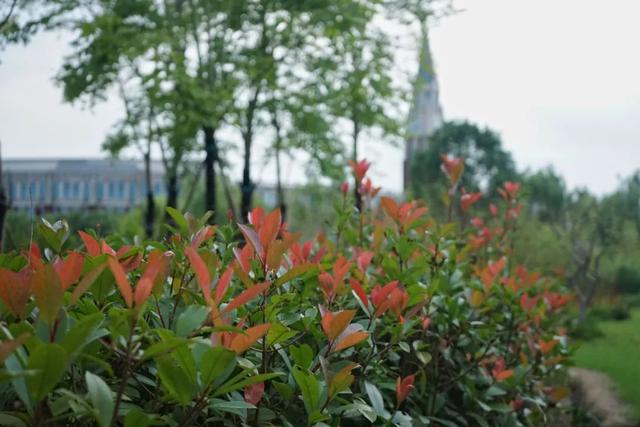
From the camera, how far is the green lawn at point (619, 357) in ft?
25.2

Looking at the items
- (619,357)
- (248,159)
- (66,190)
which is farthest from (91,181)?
(619,357)

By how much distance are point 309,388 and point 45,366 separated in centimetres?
48

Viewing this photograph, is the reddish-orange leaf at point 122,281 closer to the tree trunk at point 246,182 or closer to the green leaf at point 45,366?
the green leaf at point 45,366

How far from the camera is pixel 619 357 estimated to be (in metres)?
9.72

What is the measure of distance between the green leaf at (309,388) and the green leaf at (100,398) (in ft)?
1.19

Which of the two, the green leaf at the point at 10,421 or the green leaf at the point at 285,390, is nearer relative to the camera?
the green leaf at the point at 10,421

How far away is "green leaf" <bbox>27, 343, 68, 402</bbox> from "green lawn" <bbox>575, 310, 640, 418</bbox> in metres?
6.49

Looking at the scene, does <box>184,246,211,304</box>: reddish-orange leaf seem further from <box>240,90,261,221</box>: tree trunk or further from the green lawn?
<box>240,90,261,221</box>: tree trunk

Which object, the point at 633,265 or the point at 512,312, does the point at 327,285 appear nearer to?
the point at 512,312

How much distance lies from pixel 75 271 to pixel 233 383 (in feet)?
0.97

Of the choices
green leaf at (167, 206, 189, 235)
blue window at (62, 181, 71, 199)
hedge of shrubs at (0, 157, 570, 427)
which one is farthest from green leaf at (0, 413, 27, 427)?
blue window at (62, 181, 71, 199)

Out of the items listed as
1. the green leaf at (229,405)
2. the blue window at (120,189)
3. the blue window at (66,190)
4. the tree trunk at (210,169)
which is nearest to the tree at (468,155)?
the blue window at (120,189)

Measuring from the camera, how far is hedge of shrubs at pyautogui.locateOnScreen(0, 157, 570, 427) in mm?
928

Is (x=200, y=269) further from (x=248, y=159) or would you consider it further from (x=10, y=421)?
(x=248, y=159)
